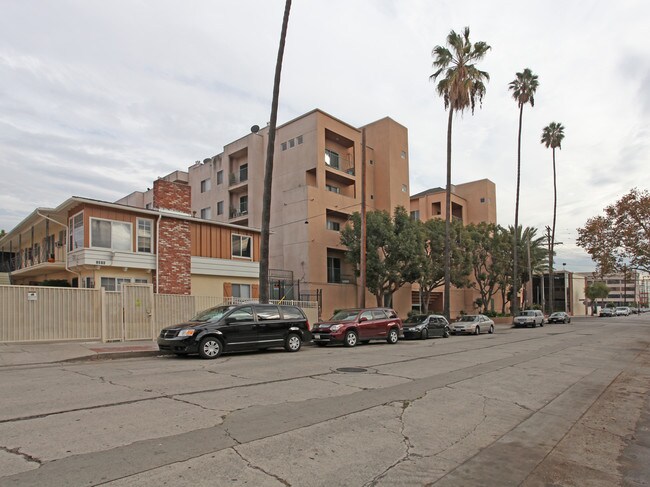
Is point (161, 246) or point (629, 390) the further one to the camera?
point (161, 246)

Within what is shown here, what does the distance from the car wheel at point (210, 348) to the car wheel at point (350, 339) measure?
6146mm

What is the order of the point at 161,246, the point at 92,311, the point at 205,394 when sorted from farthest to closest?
the point at 161,246, the point at 92,311, the point at 205,394

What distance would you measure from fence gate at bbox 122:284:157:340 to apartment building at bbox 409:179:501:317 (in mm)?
35860

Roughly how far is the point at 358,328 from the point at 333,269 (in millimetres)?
16994

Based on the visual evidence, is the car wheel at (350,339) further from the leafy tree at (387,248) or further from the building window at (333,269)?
the building window at (333,269)

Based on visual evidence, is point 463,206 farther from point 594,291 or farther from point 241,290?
point 594,291

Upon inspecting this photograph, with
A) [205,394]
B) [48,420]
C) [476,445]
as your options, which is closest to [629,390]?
[476,445]

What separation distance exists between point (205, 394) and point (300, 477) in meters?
3.91

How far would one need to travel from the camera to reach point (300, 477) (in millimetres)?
4375

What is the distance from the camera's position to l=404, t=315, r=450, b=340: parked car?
77.3ft

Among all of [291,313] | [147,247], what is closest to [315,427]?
[291,313]

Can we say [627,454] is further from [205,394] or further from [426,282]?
[426,282]

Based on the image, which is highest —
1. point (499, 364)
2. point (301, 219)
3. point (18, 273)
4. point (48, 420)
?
point (301, 219)

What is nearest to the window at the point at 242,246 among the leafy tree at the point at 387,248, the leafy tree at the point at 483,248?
the leafy tree at the point at 387,248
